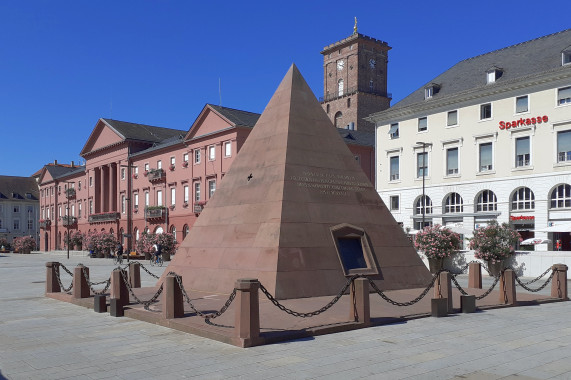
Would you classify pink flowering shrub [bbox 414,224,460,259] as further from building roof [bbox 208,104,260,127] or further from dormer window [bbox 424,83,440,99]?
building roof [bbox 208,104,260,127]

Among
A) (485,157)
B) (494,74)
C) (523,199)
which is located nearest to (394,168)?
(485,157)

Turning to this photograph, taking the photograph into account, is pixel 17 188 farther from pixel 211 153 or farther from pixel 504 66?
pixel 504 66

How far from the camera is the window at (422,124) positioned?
135ft

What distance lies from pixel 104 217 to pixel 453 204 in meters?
41.6

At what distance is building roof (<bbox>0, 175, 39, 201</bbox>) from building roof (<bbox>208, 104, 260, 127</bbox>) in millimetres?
67455

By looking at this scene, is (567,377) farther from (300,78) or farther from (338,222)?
(300,78)

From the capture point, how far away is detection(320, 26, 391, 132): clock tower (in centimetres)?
6738

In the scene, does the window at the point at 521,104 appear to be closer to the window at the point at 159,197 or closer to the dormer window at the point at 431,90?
the dormer window at the point at 431,90

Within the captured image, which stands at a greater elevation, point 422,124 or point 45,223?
point 422,124

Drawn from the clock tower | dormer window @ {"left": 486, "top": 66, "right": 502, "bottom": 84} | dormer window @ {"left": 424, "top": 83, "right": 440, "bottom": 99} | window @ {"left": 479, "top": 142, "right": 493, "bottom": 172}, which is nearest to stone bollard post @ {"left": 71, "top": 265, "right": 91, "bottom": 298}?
window @ {"left": 479, "top": 142, "right": 493, "bottom": 172}

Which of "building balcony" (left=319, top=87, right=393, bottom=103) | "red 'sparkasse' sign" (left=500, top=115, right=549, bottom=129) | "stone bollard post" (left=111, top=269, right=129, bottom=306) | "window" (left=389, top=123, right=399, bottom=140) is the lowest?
"stone bollard post" (left=111, top=269, right=129, bottom=306)

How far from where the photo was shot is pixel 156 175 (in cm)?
5512

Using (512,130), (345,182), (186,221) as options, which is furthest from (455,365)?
(186,221)

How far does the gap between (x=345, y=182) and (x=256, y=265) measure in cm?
375
